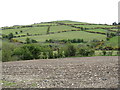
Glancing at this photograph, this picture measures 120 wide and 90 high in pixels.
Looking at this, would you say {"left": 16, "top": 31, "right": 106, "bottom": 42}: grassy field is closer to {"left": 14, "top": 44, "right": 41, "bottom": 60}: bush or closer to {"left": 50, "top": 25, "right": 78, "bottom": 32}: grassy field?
{"left": 50, "top": 25, "right": 78, "bottom": 32}: grassy field

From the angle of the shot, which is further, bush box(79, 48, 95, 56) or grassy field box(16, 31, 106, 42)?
grassy field box(16, 31, 106, 42)

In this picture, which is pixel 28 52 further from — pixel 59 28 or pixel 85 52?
pixel 59 28

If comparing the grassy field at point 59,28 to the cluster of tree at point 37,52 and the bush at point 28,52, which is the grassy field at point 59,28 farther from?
the bush at point 28,52

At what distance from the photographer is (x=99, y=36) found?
96500mm

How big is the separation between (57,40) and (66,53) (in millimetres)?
38933

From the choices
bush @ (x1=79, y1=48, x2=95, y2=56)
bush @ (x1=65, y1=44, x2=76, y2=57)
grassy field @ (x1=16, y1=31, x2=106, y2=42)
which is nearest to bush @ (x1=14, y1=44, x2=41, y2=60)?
bush @ (x1=65, y1=44, x2=76, y2=57)

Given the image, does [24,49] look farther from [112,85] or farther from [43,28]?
[43,28]

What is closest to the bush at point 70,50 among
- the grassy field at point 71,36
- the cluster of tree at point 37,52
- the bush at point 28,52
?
the cluster of tree at point 37,52

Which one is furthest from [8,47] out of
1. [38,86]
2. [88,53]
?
[38,86]

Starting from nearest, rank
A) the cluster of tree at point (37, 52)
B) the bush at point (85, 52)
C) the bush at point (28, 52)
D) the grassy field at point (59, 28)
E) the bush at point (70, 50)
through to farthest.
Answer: the cluster of tree at point (37, 52) → the bush at point (28, 52) → the bush at point (70, 50) → the bush at point (85, 52) → the grassy field at point (59, 28)

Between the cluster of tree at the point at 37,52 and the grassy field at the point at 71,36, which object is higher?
the grassy field at the point at 71,36

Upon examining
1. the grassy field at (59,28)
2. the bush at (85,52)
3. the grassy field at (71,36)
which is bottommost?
the bush at (85,52)

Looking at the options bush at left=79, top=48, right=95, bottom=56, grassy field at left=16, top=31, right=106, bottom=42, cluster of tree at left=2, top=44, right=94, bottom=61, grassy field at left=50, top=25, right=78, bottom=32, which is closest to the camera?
cluster of tree at left=2, top=44, right=94, bottom=61

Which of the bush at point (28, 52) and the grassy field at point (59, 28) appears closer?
the bush at point (28, 52)
